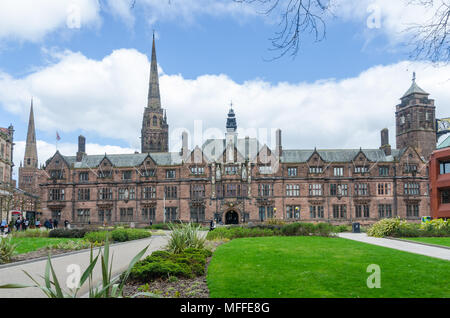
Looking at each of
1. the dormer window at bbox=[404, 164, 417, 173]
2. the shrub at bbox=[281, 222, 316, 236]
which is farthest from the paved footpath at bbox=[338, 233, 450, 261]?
the dormer window at bbox=[404, 164, 417, 173]

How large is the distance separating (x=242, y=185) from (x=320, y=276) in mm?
47318

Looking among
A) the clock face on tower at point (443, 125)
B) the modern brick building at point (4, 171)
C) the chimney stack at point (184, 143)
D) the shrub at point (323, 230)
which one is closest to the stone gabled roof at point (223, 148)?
the chimney stack at point (184, 143)

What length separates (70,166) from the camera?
63.6 m

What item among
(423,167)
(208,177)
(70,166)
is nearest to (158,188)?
(208,177)

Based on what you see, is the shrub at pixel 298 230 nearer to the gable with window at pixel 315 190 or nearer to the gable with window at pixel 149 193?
the gable with window at pixel 315 190

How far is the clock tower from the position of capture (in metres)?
65.8

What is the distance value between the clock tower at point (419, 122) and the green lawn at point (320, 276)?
189 feet

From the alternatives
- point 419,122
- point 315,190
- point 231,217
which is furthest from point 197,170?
point 419,122

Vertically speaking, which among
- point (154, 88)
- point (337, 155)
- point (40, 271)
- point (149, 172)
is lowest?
point (40, 271)

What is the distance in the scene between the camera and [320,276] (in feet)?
35.6

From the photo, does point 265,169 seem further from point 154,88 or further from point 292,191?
point 154,88
